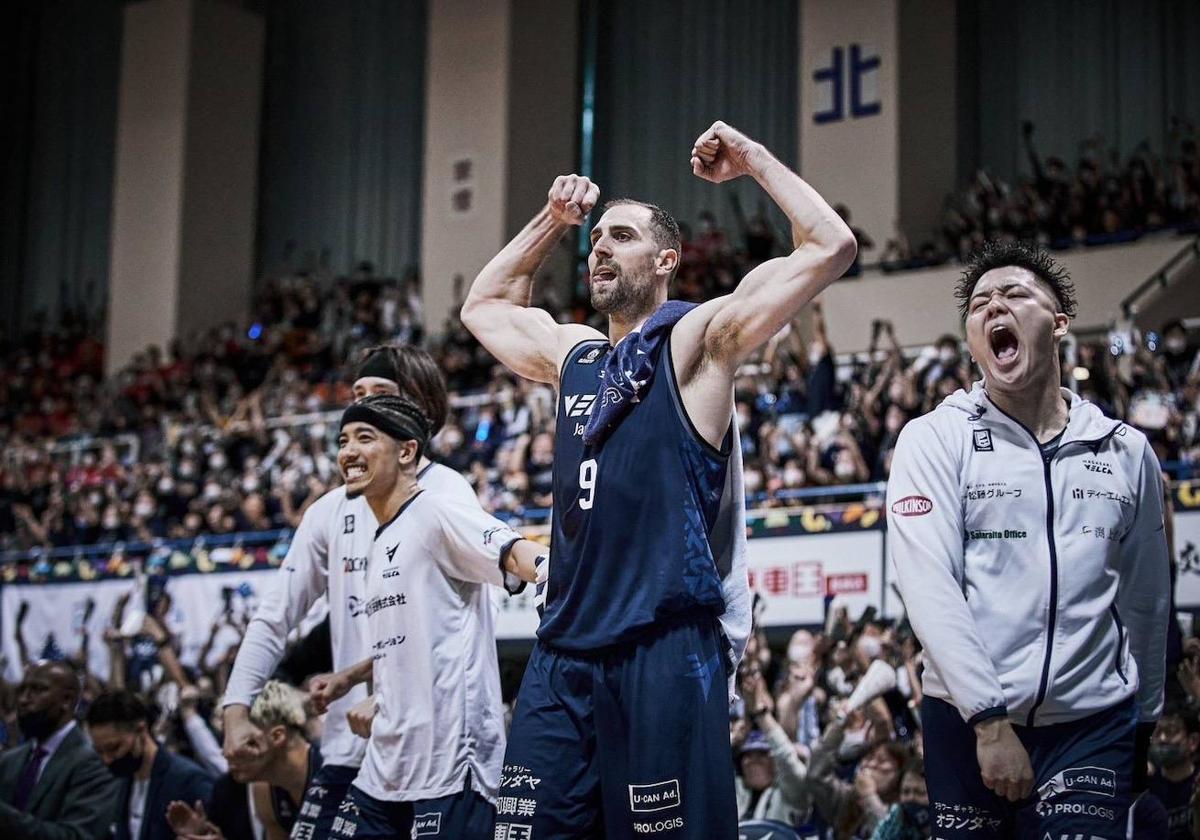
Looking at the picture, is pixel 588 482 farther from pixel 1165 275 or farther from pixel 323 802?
pixel 1165 275

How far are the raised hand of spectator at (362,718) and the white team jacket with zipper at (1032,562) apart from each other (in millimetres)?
1964

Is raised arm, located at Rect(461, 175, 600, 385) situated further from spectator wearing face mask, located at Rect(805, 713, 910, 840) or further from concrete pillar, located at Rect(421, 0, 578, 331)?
concrete pillar, located at Rect(421, 0, 578, 331)

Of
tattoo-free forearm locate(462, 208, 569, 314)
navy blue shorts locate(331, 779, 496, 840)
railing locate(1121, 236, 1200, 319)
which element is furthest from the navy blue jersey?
railing locate(1121, 236, 1200, 319)

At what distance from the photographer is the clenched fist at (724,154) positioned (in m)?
4.19

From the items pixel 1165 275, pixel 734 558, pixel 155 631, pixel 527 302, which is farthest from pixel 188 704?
pixel 1165 275

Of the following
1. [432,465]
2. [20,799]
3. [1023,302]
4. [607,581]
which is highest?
[1023,302]

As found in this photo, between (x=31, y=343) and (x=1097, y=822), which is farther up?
(x=31, y=343)

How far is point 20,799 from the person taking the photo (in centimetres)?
779

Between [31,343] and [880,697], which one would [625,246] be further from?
[31,343]

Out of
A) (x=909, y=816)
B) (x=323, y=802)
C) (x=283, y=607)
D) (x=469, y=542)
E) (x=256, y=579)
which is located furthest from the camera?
(x=256, y=579)

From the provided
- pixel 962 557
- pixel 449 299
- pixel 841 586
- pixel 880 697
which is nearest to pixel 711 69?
pixel 449 299

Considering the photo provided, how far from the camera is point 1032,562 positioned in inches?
159

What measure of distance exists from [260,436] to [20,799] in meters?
11.6

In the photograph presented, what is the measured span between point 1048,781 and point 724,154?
6.01ft
